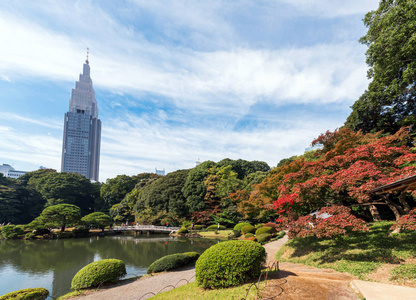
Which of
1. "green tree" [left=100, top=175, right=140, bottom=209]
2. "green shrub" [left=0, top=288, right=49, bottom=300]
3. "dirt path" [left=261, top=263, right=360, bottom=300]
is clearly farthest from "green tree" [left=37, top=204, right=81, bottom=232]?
"dirt path" [left=261, top=263, right=360, bottom=300]

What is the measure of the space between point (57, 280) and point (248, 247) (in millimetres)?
11629

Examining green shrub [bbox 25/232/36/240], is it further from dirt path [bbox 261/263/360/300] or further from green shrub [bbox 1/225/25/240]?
dirt path [bbox 261/263/360/300]

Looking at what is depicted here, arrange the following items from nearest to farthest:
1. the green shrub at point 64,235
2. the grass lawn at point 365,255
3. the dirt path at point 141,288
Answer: the grass lawn at point 365,255
the dirt path at point 141,288
the green shrub at point 64,235

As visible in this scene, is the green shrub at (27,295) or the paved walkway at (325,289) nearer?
the paved walkway at (325,289)

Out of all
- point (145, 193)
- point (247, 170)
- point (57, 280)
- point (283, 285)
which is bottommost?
point (57, 280)

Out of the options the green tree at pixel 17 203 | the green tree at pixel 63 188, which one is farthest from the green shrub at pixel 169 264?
the green tree at pixel 63 188

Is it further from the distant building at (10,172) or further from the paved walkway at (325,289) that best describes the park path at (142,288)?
the distant building at (10,172)

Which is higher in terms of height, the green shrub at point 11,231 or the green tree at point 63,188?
the green tree at point 63,188

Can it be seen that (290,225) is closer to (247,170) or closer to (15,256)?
(15,256)

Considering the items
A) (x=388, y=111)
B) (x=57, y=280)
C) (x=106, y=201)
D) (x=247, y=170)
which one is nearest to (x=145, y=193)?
(x=106, y=201)

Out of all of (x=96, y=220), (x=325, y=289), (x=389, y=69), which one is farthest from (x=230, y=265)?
(x=96, y=220)

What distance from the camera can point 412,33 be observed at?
9969 mm

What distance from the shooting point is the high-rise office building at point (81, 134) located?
130m

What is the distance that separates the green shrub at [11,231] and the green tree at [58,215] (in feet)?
9.50
